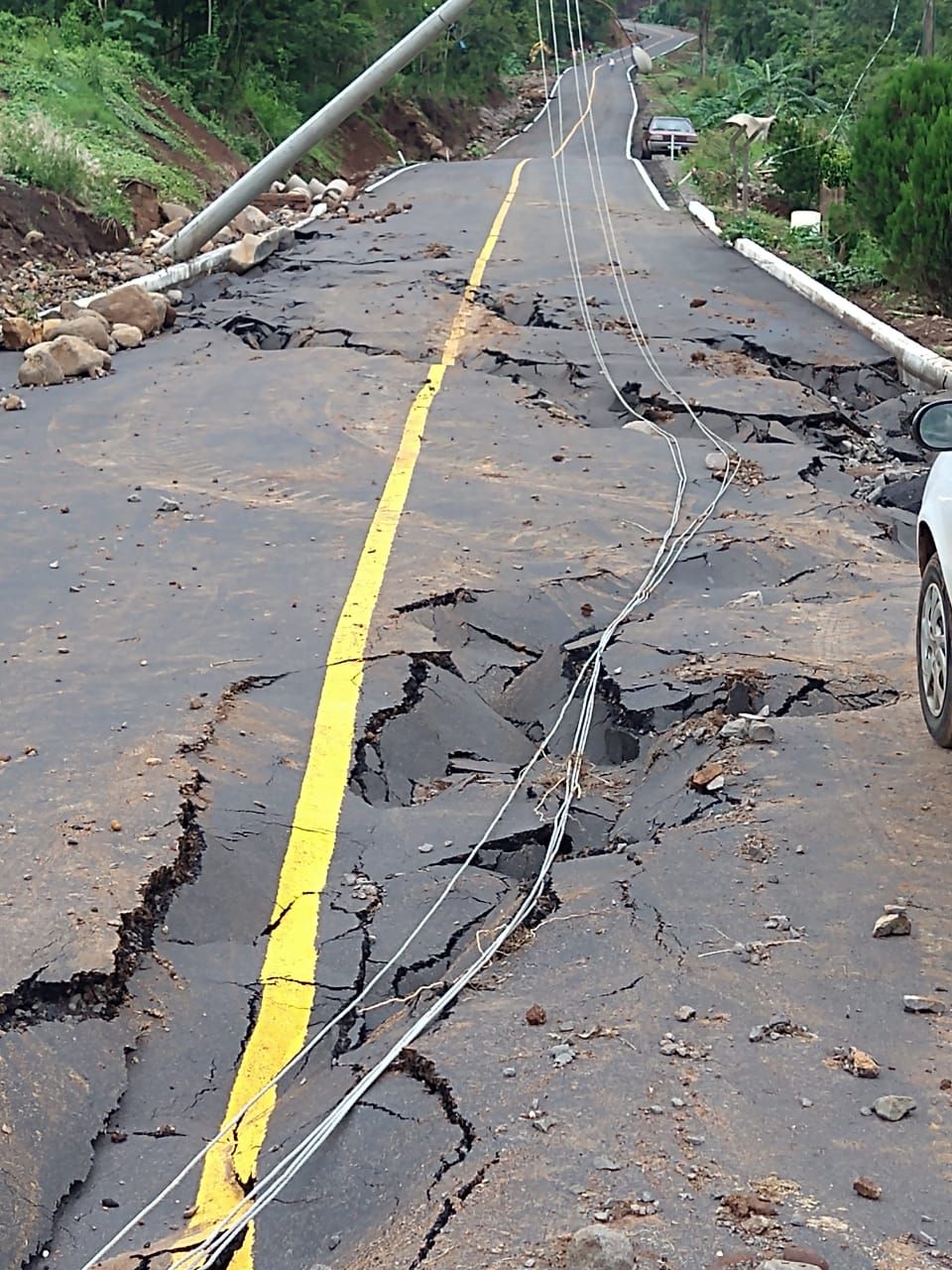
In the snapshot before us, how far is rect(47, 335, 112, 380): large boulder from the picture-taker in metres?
13.0

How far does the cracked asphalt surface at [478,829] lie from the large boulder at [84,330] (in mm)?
1931

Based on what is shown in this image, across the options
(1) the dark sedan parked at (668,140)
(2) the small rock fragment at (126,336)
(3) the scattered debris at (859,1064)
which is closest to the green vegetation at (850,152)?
(1) the dark sedan parked at (668,140)

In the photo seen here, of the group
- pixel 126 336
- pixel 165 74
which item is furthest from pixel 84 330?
pixel 165 74

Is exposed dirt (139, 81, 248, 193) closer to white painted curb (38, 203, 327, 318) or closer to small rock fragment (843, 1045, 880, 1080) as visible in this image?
white painted curb (38, 203, 327, 318)

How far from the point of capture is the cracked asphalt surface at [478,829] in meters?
3.57

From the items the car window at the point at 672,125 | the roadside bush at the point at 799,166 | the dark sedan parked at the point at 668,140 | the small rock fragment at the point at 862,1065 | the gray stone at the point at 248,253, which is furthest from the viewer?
the car window at the point at 672,125

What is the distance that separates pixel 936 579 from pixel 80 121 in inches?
992

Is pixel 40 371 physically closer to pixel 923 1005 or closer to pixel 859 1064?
pixel 923 1005

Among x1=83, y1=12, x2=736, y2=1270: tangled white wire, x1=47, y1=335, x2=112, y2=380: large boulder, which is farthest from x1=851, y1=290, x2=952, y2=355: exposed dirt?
x1=47, y1=335, x2=112, y2=380: large boulder

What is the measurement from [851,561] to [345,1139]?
19.1 feet

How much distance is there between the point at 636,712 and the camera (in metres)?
6.66

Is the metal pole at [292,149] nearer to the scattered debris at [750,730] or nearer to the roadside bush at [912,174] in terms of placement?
the roadside bush at [912,174]

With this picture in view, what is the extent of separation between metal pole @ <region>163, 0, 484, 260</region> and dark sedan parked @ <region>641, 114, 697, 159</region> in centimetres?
2372

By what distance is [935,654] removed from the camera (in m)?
5.70
